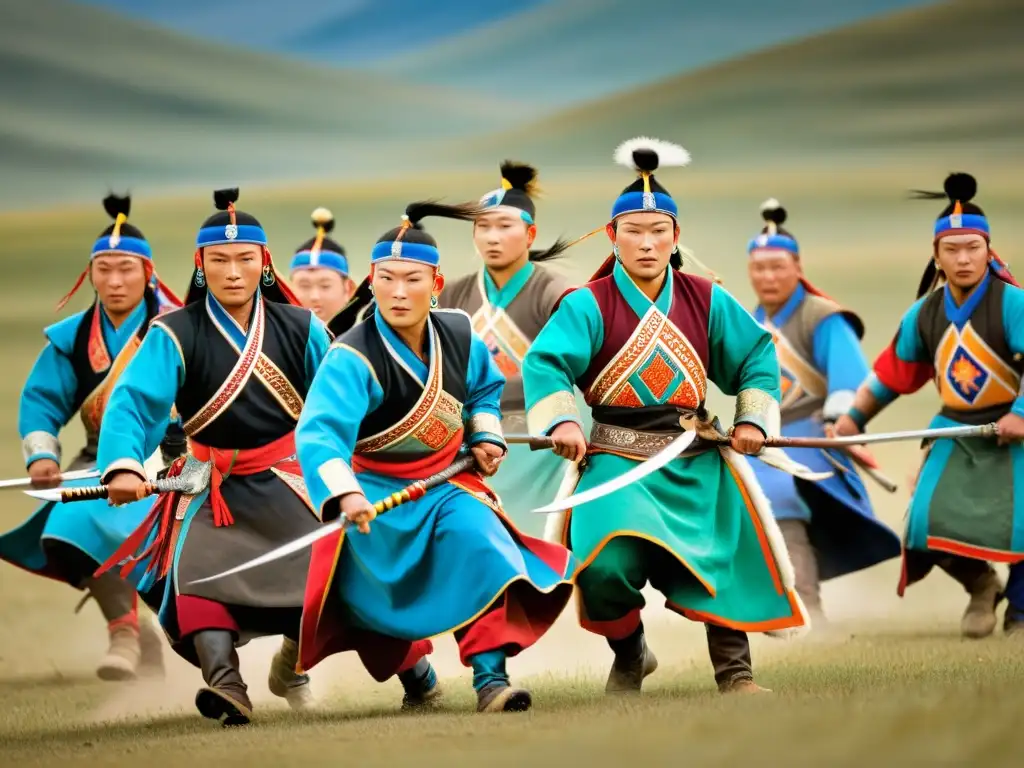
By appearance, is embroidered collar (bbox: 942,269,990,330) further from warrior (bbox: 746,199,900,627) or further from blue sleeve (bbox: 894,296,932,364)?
warrior (bbox: 746,199,900,627)

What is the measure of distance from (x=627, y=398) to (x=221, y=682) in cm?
135

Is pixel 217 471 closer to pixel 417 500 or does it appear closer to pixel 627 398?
pixel 417 500

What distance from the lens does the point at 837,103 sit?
16641mm

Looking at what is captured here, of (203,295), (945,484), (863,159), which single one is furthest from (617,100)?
(203,295)

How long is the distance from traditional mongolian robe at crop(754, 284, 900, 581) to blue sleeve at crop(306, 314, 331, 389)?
2447 mm

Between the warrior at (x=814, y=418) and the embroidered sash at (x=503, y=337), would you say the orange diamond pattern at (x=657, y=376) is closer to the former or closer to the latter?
the embroidered sash at (x=503, y=337)

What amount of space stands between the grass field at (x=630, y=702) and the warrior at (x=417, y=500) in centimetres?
24

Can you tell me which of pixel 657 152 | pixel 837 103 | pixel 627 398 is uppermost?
pixel 837 103

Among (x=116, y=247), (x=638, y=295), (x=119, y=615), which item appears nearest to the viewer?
(x=638, y=295)

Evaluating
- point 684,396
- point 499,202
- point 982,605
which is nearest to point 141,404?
point 684,396

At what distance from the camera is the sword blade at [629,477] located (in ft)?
15.6

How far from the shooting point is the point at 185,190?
14938mm

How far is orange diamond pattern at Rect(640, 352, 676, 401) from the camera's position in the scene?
195 inches

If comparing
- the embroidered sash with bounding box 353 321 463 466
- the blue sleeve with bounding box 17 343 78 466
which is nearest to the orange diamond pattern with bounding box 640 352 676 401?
the embroidered sash with bounding box 353 321 463 466
